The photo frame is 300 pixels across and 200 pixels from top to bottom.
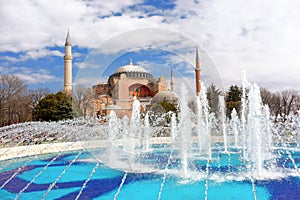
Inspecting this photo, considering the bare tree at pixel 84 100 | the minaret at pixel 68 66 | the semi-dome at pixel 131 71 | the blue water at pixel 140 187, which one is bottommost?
the blue water at pixel 140 187

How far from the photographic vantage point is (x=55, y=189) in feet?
18.4

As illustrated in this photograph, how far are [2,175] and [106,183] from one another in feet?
10.4

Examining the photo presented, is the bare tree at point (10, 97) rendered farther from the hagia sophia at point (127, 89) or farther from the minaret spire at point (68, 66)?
the hagia sophia at point (127, 89)

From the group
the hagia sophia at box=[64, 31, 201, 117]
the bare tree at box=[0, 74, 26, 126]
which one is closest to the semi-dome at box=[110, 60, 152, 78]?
the hagia sophia at box=[64, 31, 201, 117]

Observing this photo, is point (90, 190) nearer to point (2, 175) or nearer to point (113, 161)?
point (113, 161)

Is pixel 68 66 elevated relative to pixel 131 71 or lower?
elevated

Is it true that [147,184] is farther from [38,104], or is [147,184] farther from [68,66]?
[68,66]

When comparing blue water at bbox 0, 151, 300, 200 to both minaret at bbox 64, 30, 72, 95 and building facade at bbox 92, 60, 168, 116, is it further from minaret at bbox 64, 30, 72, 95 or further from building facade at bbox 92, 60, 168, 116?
minaret at bbox 64, 30, 72, 95

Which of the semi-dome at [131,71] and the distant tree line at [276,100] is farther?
the distant tree line at [276,100]

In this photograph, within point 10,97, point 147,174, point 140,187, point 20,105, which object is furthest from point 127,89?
point 20,105

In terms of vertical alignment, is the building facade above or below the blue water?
above

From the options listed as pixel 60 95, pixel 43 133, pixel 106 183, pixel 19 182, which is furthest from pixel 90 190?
pixel 60 95

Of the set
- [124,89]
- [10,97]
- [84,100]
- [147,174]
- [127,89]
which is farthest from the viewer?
[10,97]

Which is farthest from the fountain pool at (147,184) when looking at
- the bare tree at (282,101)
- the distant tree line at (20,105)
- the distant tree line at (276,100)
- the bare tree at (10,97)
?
the bare tree at (282,101)
